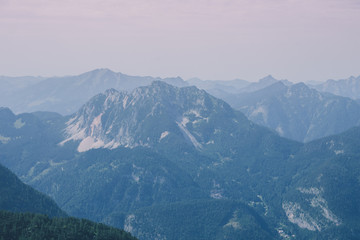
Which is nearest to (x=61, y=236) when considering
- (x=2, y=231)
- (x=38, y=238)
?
(x=38, y=238)

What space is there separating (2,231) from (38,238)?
1639 centimetres

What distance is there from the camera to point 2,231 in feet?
638

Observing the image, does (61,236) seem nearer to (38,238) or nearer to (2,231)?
(38,238)

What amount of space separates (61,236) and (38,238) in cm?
1026

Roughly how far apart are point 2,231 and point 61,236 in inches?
1027

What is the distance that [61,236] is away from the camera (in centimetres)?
19975

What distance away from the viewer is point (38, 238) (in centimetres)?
19538
